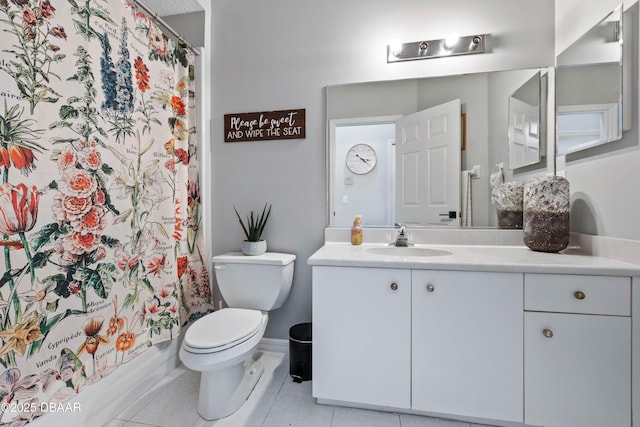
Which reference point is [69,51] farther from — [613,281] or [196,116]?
[613,281]

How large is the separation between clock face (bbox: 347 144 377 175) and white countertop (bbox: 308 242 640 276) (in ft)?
1.73

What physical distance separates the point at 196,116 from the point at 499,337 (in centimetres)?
211

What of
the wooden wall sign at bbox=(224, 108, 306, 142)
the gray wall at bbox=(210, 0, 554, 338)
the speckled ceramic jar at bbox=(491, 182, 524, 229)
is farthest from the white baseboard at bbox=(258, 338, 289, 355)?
the speckled ceramic jar at bbox=(491, 182, 524, 229)

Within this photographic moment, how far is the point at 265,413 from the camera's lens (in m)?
1.38

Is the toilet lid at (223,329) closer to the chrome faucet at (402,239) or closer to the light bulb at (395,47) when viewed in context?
the chrome faucet at (402,239)

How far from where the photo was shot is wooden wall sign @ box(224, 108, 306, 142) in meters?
1.90

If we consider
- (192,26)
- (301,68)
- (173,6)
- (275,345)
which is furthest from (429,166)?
(173,6)

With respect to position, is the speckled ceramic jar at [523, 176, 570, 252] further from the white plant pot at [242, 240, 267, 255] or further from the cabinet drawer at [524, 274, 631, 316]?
the white plant pot at [242, 240, 267, 255]

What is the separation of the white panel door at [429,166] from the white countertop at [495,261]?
11.1 inches

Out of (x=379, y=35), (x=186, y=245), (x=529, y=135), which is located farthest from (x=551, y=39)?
(x=186, y=245)

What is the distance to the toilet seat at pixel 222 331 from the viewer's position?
4.17 ft

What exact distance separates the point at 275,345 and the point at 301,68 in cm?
186

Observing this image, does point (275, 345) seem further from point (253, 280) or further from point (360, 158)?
point (360, 158)

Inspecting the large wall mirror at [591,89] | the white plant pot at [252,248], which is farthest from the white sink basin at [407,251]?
the large wall mirror at [591,89]
